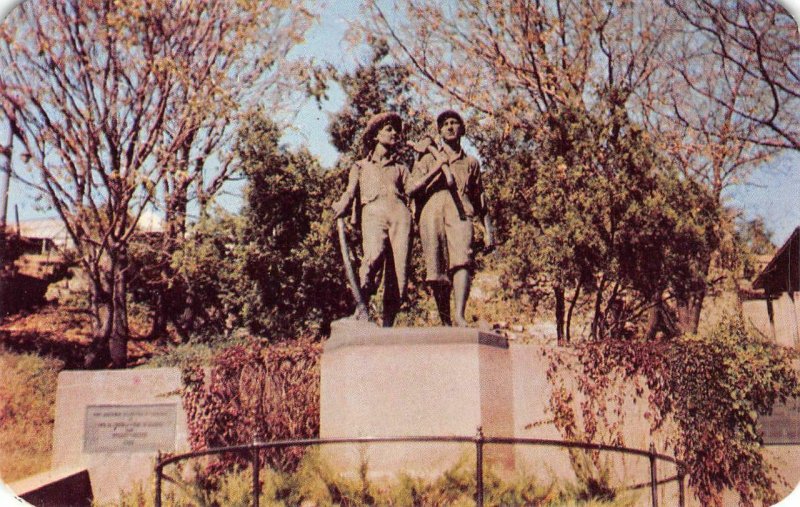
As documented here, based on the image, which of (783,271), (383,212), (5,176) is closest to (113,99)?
(5,176)

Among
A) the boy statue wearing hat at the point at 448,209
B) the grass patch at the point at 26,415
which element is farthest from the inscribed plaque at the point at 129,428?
the boy statue wearing hat at the point at 448,209

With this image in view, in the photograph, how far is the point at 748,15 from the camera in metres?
13.0

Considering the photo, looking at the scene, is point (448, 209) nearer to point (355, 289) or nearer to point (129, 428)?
point (355, 289)

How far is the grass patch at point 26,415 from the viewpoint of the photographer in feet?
29.9

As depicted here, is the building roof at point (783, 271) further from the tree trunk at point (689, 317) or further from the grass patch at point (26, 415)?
the grass patch at point (26, 415)

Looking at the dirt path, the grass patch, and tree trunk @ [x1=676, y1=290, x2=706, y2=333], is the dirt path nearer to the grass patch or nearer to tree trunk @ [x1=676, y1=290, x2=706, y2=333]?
the grass patch

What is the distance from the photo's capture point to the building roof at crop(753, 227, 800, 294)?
1548 cm

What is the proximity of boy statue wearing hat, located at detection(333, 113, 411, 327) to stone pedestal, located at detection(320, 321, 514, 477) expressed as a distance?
0.62m

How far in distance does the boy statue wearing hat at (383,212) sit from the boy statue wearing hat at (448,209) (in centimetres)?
A: 21

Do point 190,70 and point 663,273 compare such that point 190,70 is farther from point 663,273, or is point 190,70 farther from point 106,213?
point 663,273

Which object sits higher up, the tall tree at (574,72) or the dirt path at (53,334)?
the tall tree at (574,72)

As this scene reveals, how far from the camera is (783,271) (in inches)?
665

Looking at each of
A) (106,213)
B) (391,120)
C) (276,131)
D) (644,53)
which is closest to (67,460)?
(391,120)

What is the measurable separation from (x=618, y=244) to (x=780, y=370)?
5380mm
